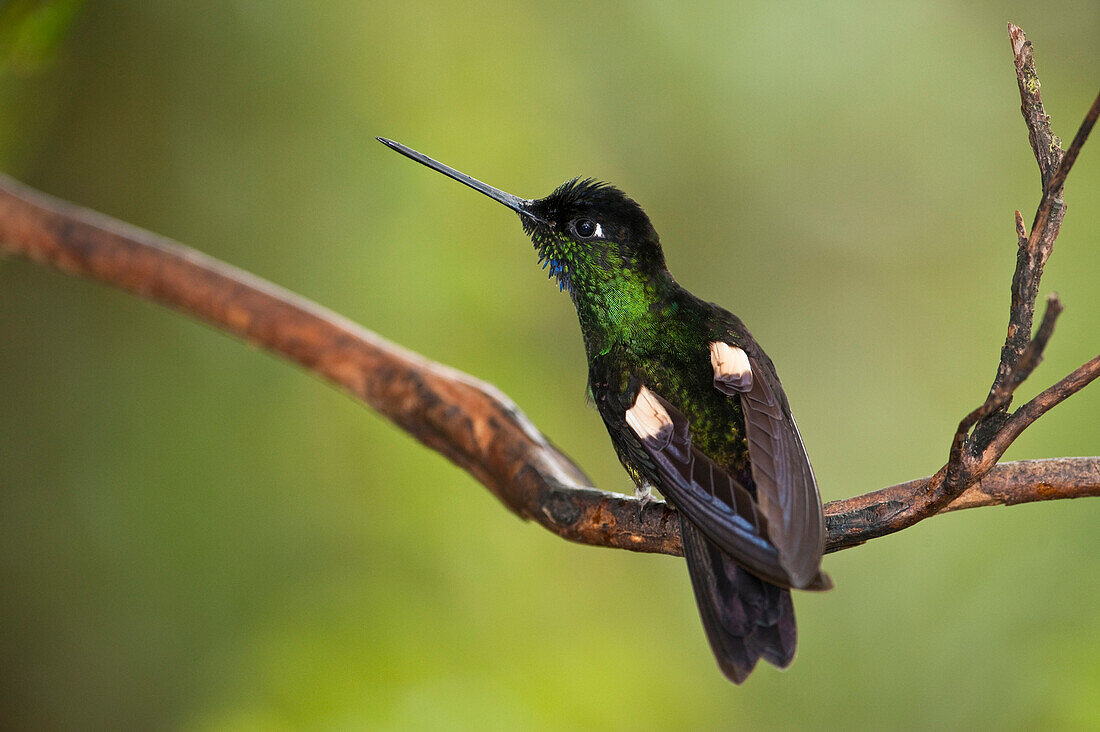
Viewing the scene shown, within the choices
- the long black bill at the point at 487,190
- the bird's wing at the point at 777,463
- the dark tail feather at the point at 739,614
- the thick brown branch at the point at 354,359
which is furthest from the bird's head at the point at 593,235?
the dark tail feather at the point at 739,614

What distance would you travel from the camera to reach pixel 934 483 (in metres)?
1.17

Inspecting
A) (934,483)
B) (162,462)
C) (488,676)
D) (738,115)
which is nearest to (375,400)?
(934,483)

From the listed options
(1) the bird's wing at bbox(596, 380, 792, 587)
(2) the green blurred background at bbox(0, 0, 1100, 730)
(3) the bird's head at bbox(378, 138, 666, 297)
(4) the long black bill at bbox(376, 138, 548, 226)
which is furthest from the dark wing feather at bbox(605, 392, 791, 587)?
(2) the green blurred background at bbox(0, 0, 1100, 730)

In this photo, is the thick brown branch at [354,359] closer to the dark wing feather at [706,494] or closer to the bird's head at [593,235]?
the dark wing feather at [706,494]

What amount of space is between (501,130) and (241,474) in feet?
4.97

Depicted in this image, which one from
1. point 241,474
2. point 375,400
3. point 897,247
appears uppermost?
point 897,247

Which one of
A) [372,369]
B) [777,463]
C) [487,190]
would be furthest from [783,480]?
[487,190]

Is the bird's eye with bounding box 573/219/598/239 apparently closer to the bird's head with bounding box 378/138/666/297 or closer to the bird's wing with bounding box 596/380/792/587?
the bird's head with bounding box 378/138/666/297

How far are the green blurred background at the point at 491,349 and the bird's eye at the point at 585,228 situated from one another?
1511 mm

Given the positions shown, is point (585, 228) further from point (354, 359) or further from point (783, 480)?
point (783, 480)

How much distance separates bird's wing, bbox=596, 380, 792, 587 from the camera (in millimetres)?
1185

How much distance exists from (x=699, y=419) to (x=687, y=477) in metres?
0.19

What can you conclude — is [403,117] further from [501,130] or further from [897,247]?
[897,247]

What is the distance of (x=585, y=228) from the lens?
1.73m
